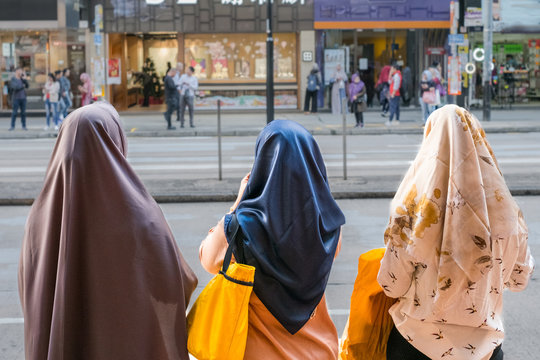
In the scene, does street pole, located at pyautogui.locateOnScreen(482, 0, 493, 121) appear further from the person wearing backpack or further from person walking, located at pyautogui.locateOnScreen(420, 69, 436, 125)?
the person wearing backpack

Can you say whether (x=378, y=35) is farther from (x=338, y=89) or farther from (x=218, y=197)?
(x=218, y=197)

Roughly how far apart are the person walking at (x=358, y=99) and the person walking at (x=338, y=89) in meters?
3.55

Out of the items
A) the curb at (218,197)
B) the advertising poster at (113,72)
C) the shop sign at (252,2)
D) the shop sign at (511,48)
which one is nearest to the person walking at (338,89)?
the shop sign at (252,2)

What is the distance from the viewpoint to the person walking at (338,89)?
1049 inches

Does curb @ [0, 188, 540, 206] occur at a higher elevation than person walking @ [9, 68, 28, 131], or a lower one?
lower

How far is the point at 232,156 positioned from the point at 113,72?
13.6 m

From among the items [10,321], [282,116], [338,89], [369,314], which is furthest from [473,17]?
[369,314]

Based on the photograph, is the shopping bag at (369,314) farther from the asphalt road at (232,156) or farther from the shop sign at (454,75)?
the shop sign at (454,75)

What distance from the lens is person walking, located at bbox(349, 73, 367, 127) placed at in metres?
22.5

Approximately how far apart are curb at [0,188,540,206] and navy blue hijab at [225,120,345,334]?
26.1 feet

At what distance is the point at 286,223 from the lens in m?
3.03

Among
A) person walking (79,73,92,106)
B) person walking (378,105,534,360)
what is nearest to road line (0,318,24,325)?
person walking (378,105,534,360)

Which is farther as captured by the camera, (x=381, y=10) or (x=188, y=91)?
(x=381, y=10)

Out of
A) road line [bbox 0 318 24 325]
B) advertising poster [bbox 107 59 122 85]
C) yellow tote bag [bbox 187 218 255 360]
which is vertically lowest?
road line [bbox 0 318 24 325]
